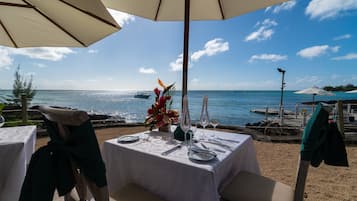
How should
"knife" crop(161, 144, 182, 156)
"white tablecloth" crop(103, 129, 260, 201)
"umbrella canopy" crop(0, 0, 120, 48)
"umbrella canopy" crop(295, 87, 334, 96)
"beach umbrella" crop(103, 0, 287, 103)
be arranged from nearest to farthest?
"white tablecloth" crop(103, 129, 260, 201) < "knife" crop(161, 144, 182, 156) < "umbrella canopy" crop(0, 0, 120, 48) < "beach umbrella" crop(103, 0, 287, 103) < "umbrella canopy" crop(295, 87, 334, 96)

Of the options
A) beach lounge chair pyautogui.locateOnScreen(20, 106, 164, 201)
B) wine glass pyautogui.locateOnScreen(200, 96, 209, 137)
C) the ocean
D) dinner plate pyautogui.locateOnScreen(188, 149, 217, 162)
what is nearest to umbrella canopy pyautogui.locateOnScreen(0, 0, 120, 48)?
beach lounge chair pyautogui.locateOnScreen(20, 106, 164, 201)

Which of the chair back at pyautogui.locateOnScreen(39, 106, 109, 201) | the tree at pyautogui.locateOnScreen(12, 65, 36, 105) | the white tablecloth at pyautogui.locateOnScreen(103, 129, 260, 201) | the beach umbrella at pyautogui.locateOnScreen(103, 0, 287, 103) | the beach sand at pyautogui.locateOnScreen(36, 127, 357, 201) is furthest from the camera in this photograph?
the tree at pyautogui.locateOnScreen(12, 65, 36, 105)

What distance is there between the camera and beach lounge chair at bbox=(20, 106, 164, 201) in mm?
719

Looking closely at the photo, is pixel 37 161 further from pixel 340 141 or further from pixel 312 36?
pixel 312 36

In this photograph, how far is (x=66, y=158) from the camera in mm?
798

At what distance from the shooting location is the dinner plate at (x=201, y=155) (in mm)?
1047

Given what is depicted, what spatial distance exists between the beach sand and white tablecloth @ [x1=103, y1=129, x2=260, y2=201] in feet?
3.39

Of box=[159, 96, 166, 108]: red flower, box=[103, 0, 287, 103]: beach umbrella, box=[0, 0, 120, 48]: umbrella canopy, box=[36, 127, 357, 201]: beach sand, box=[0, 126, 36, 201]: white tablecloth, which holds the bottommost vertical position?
box=[36, 127, 357, 201]: beach sand

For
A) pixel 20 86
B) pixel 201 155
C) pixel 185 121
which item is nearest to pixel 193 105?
pixel 20 86

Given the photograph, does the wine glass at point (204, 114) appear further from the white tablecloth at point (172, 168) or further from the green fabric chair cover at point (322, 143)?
the green fabric chair cover at point (322, 143)

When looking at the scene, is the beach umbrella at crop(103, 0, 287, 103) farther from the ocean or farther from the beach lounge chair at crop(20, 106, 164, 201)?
the ocean

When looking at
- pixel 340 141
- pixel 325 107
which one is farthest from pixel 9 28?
pixel 340 141

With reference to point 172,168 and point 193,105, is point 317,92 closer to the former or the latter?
point 172,168

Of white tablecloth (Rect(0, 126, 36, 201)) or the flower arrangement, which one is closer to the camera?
white tablecloth (Rect(0, 126, 36, 201))
